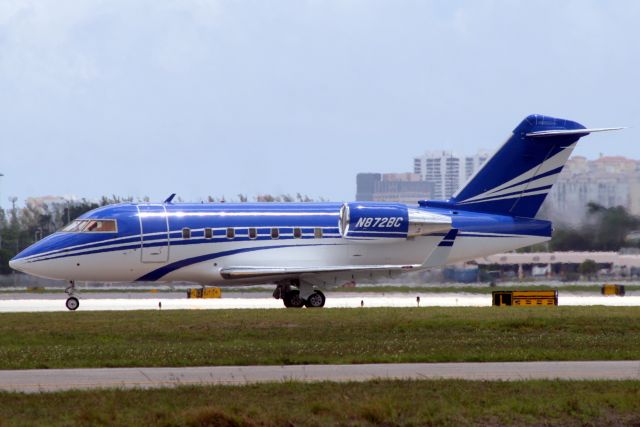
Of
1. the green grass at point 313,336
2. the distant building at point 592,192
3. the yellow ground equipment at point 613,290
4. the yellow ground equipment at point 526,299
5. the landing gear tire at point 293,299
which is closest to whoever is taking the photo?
the green grass at point 313,336

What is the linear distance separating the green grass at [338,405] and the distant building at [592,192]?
34178 millimetres

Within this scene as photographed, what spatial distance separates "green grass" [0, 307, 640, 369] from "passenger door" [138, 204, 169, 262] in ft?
11.2

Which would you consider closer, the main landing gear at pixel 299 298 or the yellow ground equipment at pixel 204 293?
the main landing gear at pixel 299 298

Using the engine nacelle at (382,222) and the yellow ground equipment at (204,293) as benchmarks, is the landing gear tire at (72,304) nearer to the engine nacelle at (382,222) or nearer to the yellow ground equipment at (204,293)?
the engine nacelle at (382,222)

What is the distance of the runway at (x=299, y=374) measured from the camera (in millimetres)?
20156

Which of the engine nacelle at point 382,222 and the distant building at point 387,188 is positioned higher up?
the distant building at point 387,188

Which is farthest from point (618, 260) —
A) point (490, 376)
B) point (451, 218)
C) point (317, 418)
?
point (317, 418)

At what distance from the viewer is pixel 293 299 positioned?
41.6 metres

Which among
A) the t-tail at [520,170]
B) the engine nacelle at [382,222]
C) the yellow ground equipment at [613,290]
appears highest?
the t-tail at [520,170]

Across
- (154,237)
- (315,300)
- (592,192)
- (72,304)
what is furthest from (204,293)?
(592,192)

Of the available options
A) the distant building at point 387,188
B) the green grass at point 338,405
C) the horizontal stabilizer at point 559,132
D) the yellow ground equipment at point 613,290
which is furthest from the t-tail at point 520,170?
the distant building at point 387,188

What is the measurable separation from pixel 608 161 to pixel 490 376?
272ft

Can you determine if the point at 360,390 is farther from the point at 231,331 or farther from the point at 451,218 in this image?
the point at 451,218

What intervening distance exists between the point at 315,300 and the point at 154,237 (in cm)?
585
